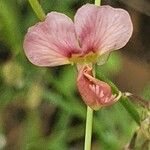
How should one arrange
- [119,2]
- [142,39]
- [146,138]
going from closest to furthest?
[146,138]
[119,2]
[142,39]

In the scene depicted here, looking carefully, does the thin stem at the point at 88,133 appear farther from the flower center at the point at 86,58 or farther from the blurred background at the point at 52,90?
the blurred background at the point at 52,90

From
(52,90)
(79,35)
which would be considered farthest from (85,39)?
(52,90)

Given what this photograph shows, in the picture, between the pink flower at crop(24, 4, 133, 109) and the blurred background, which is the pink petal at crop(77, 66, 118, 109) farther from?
the blurred background

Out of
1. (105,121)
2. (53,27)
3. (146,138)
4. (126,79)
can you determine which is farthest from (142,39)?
(53,27)

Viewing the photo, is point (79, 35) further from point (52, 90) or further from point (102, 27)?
point (52, 90)

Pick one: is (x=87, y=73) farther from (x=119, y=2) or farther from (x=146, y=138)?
(x=119, y=2)

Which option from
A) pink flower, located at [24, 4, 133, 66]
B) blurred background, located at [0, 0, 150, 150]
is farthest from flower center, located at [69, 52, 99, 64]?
blurred background, located at [0, 0, 150, 150]

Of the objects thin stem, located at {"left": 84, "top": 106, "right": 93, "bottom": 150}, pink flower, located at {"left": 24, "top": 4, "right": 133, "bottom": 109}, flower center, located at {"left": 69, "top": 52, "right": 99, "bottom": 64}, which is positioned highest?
pink flower, located at {"left": 24, "top": 4, "right": 133, "bottom": 109}
